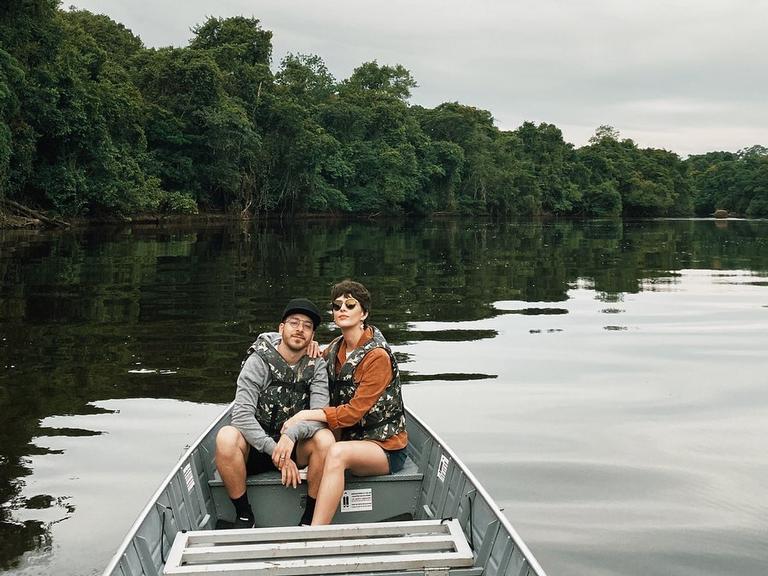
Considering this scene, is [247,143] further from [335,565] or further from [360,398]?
[335,565]

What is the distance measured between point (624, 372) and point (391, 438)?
19.9 feet

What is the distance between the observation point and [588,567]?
492 centimetres

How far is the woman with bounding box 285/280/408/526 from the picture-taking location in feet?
16.7

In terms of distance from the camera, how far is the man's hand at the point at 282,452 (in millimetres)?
4922

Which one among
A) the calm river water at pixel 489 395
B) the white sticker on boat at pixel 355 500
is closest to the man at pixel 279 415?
the white sticker on boat at pixel 355 500

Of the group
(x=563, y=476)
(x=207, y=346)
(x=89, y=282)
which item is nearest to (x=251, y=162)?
(x=89, y=282)

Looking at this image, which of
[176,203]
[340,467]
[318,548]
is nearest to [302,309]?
[340,467]

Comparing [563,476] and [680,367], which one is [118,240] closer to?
[680,367]

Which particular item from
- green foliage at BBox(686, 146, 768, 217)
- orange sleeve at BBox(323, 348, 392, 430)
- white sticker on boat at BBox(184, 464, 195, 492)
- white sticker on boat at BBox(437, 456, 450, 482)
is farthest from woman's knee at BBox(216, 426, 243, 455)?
green foliage at BBox(686, 146, 768, 217)

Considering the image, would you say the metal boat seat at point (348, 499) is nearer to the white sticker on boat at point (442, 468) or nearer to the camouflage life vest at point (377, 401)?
→ the white sticker on boat at point (442, 468)

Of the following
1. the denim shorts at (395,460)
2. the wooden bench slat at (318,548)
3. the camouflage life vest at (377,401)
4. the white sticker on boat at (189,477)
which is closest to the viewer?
the wooden bench slat at (318,548)

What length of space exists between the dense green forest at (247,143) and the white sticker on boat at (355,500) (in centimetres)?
3092

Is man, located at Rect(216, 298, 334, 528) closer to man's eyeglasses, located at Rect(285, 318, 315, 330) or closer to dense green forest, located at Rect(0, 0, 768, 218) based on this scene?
man's eyeglasses, located at Rect(285, 318, 315, 330)

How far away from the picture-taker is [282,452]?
4.92 meters
